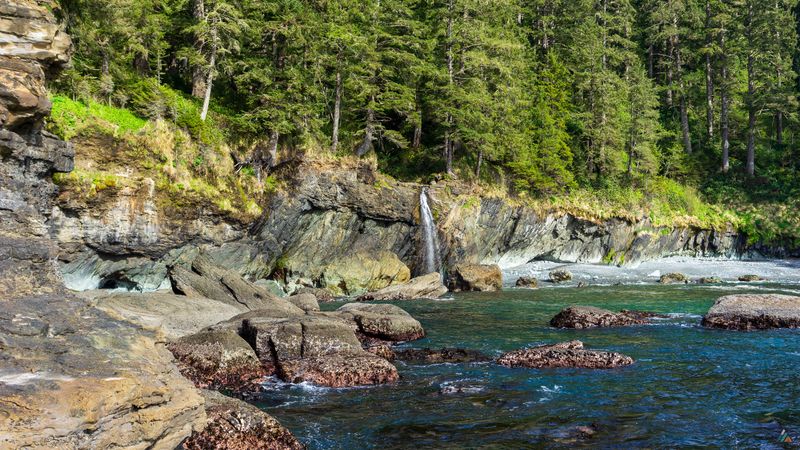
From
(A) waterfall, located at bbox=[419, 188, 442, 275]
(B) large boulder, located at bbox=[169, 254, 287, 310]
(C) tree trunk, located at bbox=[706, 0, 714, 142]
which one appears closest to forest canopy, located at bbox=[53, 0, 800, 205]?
(C) tree trunk, located at bbox=[706, 0, 714, 142]

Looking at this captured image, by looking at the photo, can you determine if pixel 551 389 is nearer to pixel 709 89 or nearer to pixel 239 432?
pixel 239 432

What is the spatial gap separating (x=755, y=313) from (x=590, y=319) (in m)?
5.66

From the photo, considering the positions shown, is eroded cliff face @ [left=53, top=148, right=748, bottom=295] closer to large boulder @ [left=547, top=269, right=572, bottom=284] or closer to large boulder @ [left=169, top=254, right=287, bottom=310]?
large boulder @ [left=169, top=254, right=287, bottom=310]

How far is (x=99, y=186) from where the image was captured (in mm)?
23000

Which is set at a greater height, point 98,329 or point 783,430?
point 98,329

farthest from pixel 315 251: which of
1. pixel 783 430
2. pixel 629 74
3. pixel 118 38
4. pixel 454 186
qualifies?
pixel 629 74

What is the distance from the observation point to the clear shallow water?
9133 mm

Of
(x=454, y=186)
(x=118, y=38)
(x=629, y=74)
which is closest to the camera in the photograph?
(x=118, y=38)

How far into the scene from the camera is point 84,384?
5953 millimetres

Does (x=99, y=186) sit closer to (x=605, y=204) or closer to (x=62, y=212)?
(x=62, y=212)

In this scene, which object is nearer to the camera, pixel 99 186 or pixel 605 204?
pixel 99 186

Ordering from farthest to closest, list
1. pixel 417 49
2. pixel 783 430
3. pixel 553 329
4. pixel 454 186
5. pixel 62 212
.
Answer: pixel 417 49 < pixel 454 186 < pixel 62 212 < pixel 553 329 < pixel 783 430

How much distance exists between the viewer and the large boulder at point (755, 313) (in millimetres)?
19109

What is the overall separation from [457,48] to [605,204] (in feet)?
60.0
